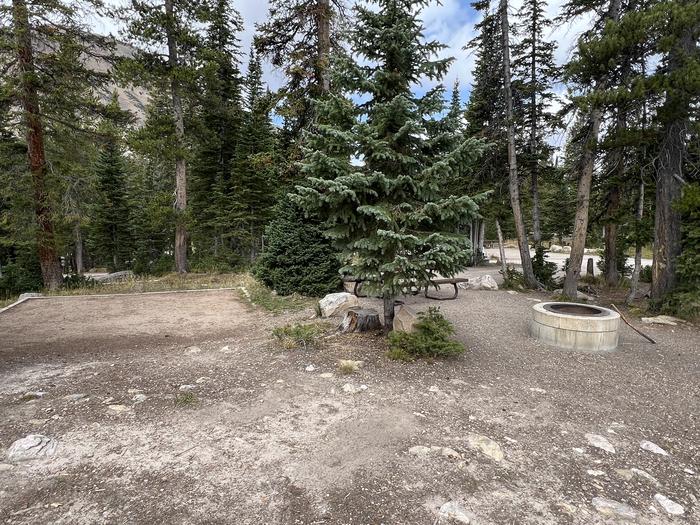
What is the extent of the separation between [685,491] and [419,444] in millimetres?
1912

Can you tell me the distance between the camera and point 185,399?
12.6 ft

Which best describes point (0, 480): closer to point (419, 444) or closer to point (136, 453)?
point (136, 453)

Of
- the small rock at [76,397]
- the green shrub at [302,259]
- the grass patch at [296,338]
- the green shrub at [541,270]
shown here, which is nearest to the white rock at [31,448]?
the small rock at [76,397]

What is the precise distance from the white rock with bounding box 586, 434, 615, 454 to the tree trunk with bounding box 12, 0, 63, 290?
14.8 meters

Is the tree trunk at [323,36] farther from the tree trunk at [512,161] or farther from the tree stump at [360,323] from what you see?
the tree stump at [360,323]

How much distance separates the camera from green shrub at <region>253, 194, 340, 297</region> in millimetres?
9977

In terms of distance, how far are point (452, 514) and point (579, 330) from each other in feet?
15.3

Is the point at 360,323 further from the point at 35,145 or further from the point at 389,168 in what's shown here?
the point at 35,145

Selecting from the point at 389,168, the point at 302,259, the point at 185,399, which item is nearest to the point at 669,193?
the point at 389,168

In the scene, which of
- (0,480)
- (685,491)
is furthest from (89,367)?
(685,491)

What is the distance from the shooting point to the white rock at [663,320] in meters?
7.27

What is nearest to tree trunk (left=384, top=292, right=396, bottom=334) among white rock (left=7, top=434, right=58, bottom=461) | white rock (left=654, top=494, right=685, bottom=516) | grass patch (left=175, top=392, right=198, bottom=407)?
grass patch (left=175, top=392, right=198, bottom=407)

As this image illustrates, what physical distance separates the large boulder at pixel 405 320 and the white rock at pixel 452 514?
311 cm

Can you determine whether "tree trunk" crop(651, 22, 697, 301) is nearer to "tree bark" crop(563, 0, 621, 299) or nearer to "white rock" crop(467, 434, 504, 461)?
"tree bark" crop(563, 0, 621, 299)
